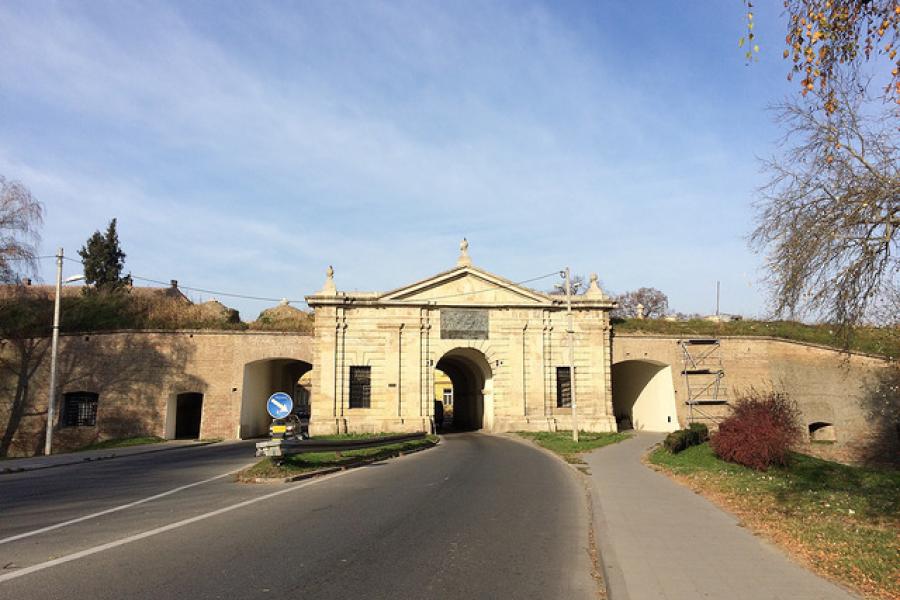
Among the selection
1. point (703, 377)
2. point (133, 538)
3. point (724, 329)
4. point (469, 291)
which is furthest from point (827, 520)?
point (724, 329)

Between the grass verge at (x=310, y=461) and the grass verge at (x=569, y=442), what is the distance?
606cm

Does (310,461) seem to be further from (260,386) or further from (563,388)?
(563,388)

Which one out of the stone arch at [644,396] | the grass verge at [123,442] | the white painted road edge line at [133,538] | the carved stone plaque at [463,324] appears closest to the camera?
the white painted road edge line at [133,538]

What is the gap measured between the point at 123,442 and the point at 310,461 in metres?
19.5

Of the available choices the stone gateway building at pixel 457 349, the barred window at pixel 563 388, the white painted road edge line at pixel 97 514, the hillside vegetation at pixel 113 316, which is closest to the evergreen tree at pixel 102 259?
the hillside vegetation at pixel 113 316

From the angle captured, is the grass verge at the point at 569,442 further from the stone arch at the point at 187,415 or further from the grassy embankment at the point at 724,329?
the stone arch at the point at 187,415

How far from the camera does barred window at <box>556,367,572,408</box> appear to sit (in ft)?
125

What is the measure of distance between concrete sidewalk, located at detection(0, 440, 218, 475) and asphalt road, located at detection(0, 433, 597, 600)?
22.7 feet

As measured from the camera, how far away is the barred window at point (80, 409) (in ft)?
110

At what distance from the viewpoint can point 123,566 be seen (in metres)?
6.73

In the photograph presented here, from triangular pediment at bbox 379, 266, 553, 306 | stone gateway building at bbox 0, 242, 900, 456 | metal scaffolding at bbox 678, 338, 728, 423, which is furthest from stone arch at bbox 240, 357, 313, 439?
metal scaffolding at bbox 678, 338, 728, 423

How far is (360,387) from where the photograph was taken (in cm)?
3688

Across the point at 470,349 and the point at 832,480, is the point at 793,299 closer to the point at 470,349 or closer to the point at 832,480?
the point at 832,480

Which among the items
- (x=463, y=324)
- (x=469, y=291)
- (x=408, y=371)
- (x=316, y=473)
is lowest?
(x=316, y=473)
